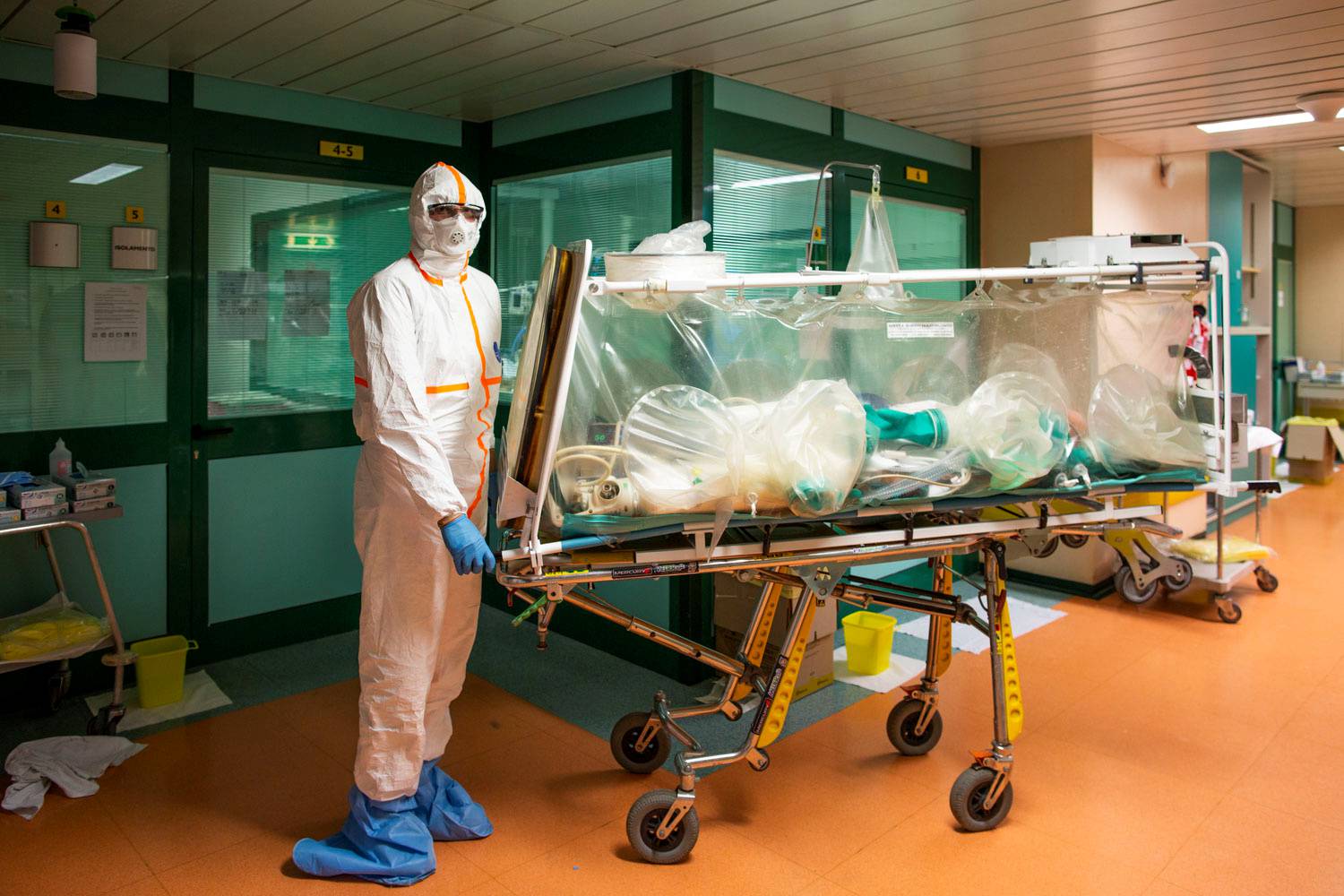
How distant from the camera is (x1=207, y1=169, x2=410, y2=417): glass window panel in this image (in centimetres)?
396

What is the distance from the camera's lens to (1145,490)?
264 cm

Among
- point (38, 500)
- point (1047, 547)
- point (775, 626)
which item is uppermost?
point (38, 500)

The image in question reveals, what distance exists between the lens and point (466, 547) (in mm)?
2279

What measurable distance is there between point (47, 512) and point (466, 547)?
1792 mm

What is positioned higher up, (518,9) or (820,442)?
(518,9)

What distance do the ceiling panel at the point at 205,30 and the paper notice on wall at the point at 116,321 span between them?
82cm

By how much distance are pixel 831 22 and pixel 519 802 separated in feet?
8.35

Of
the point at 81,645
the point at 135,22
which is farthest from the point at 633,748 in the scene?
the point at 135,22

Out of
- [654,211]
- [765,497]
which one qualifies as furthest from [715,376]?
[654,211]

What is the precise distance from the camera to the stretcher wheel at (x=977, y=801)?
2.69 metres

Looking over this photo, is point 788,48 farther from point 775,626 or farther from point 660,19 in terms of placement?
point 775,626

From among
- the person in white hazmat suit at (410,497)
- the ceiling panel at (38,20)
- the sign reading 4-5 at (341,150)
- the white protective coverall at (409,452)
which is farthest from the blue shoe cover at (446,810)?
the sign reading 4-5 at (341,150)

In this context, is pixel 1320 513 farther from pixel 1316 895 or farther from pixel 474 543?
pixel 474 543

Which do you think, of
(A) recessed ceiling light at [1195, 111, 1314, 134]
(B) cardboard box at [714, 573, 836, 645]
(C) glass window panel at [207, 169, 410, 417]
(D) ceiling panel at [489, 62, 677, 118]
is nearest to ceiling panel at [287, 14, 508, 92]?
(C) glass window panel at [207, 169, 410, 417]
